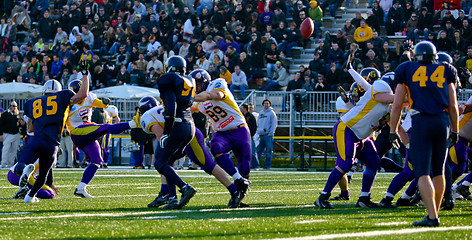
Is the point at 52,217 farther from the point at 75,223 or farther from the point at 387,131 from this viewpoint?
the point at 387,131

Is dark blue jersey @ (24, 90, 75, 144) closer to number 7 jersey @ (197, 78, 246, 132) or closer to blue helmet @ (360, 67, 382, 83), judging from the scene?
number 7 jersey @ (197, 78, 246, 132)

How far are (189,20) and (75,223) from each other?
17870mm

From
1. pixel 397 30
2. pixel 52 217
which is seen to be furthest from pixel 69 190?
pixel 397 30

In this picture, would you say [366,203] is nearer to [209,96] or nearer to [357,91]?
[357,91]

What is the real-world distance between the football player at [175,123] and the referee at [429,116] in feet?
7.35

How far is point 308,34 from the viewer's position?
20578 mm

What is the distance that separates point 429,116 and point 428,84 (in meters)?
0.27

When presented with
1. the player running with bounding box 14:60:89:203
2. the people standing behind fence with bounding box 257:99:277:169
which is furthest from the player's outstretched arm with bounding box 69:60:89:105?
the people standing behind fence with bounding box 257:99:277:169

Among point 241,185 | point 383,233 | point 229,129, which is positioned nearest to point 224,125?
point 229,129

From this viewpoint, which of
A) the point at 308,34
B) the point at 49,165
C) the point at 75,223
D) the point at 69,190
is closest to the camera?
the point at 75,223

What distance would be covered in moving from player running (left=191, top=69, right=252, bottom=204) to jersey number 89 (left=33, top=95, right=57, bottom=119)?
1.66 meters

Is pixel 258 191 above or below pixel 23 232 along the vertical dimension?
below

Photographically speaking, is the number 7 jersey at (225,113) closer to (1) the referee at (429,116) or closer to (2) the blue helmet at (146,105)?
(2) the blue helmet at (146,105)

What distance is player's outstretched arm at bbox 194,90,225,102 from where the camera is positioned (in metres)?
7.88
